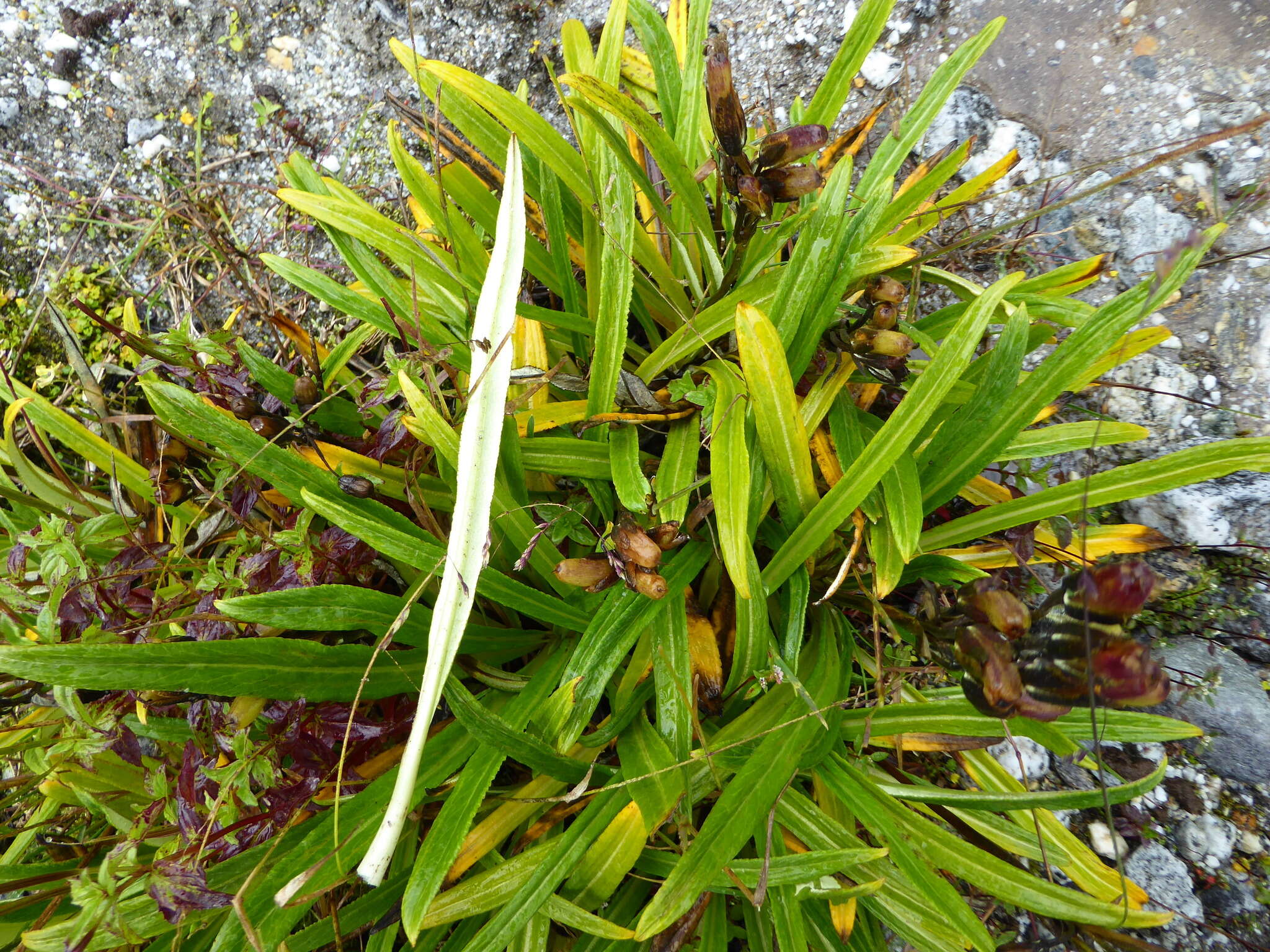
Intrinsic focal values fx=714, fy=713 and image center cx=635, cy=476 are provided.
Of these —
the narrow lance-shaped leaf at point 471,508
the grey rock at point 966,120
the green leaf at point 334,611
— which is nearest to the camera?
the narrow lance-shaped leaf at point 471,508

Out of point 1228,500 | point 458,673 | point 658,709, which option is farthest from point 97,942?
point 1228,500

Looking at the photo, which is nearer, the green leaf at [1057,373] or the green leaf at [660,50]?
the green leaf at [1057,373]

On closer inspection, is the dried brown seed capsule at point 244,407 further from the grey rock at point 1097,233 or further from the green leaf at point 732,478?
the grey rock at point 1097,233

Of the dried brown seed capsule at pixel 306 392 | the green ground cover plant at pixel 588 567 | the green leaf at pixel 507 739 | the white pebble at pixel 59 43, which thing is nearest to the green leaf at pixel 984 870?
the green ground cover plant at pixel 588 567

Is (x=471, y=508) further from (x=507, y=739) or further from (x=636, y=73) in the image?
(x=636, y=73)

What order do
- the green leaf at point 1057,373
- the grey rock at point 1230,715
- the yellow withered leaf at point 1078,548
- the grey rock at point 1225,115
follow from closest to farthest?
the green leaf at point 1057,373
the yellow withered leaf at point 1078,548
the grey rock at point 1230,715
the grey rock at point 1225,115

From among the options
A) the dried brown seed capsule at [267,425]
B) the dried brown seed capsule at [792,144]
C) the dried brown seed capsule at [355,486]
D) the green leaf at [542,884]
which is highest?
the dried brown seed capsule at [792,144]

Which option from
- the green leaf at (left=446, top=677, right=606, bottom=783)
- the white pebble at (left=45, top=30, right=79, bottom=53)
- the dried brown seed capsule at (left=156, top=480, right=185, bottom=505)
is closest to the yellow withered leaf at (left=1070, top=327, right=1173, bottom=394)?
the green leaf at (left=446, top=677, right=606, bottom=783)
